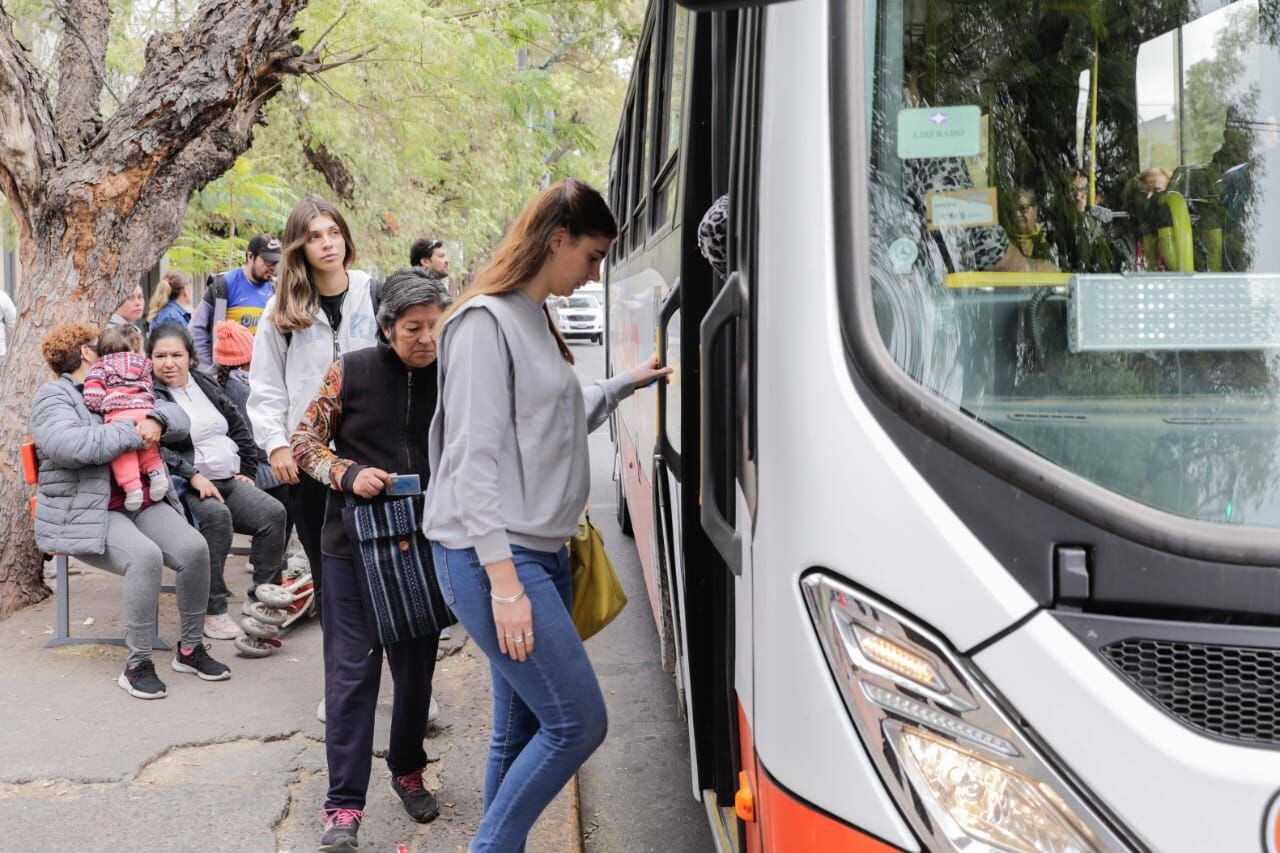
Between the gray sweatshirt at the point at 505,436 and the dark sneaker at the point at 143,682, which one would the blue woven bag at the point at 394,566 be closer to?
the gray sweatshirt at the point at 505,436

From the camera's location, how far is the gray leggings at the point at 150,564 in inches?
204

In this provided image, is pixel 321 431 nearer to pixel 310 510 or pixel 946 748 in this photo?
pixel 310 510

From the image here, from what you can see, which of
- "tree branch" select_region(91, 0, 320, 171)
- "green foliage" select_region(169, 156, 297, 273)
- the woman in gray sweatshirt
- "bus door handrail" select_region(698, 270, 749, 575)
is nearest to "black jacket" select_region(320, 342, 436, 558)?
the woman in gray sweatshirt

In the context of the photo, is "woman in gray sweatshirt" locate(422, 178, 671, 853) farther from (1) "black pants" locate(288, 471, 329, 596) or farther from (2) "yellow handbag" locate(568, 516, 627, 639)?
(1) "black pants" locate(288, 471, 329, 596)

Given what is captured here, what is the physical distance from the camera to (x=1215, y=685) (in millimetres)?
1635

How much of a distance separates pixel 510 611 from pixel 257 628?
3.28m

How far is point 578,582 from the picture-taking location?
3393mm

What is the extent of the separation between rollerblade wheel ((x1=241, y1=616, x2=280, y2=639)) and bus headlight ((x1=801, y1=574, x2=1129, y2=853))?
4.30 meters

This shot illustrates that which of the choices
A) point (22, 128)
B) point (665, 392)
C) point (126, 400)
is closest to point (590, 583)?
point (665, 392)

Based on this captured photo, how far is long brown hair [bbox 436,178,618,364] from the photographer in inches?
113

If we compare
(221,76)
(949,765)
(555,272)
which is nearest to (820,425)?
(949,765)

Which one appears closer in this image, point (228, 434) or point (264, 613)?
point (264, 613)

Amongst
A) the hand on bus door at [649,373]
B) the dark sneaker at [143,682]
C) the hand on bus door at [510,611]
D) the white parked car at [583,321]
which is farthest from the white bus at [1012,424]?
the white parked car at [583,321]

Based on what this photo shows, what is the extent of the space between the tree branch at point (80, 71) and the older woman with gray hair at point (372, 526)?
3.84m
